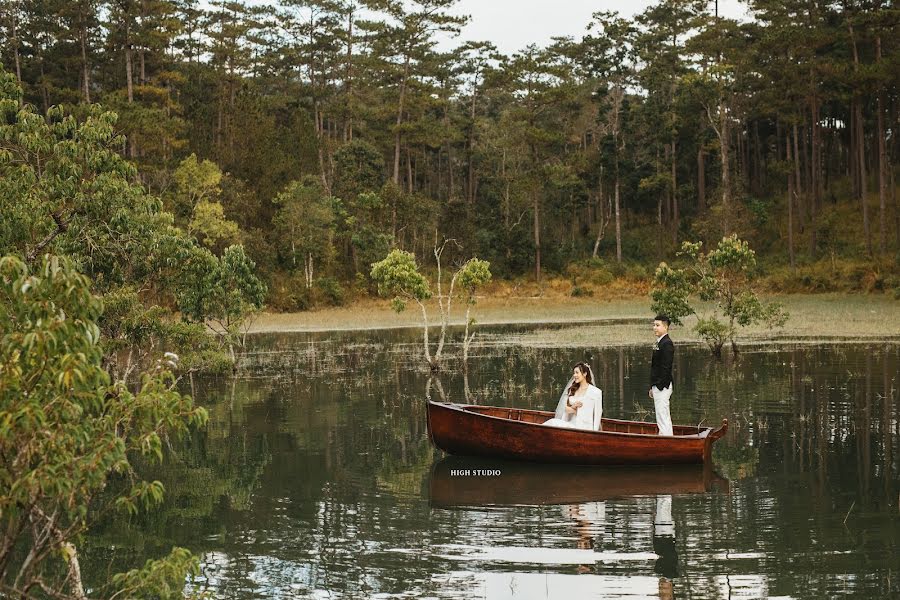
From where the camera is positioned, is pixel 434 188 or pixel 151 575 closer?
pixel 151 575

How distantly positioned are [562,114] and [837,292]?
35946mm

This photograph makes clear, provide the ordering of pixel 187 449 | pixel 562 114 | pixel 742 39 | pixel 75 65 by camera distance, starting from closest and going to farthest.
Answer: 1. pixel 187 449
2. pixel 75 65
3. pixel 742 39
4. pixel 562 114

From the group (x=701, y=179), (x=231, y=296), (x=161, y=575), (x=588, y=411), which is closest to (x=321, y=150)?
(x=701, y=179)

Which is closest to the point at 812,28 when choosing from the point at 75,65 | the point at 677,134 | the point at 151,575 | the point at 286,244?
the point at 677,134

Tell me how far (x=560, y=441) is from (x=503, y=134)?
59440mm

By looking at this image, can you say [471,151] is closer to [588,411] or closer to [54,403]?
[588,411]

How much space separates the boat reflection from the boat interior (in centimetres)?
76

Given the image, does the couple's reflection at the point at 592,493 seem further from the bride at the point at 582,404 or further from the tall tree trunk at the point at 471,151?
the tall tree trunk at the point at 471,151

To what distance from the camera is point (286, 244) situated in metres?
61.0

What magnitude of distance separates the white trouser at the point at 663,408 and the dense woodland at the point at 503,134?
125ft

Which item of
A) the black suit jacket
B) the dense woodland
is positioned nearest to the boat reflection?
the black suit jacket

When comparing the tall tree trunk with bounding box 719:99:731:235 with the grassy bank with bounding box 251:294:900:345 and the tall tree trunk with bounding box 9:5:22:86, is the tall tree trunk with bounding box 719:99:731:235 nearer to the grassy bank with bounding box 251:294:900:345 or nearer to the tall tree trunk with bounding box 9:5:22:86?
the grassy bank with bounding box 251:294:900:345

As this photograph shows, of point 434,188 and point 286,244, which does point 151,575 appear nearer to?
point 286,244

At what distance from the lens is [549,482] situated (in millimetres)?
15125
